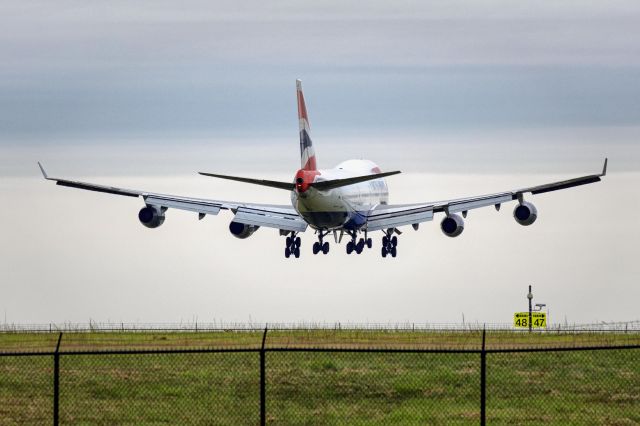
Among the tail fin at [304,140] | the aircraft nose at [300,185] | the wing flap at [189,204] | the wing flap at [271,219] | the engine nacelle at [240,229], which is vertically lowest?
the engine nacelle at [240,229]

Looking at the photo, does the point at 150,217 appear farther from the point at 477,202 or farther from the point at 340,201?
the point at 477,202

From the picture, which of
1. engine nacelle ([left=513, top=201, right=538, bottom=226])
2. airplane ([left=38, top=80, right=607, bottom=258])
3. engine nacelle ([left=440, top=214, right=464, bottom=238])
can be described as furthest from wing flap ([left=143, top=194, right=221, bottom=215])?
engine nacelle ([left=513, top=201, right=538, bottom=226])

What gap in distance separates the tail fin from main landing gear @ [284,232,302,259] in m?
5.10

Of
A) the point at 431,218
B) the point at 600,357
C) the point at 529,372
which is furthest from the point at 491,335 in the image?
the point at 431,218

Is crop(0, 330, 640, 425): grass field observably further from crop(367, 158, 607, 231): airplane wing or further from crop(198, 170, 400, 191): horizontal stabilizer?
crop(367, 158, 607, 231): airplane wing

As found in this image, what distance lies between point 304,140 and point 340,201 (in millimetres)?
7032

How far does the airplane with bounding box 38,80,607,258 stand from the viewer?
9831 cm

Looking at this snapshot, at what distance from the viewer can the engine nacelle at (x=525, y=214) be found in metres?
94.2

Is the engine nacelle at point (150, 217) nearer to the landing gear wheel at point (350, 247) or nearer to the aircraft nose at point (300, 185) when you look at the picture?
the aircraft nose at point (300, 185)

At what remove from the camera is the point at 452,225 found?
3967 inches

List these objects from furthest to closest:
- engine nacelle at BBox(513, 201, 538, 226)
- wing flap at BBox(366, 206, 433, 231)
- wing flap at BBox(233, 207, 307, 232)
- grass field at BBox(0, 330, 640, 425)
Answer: wing flap at BBox(233, 207, 307, 232) < wing flap at BBox(366, 206, 433, 231) < engine nacelle at BBox(513, 201, 538, 226) < grass field at BBox(0, 330, 640, 425)

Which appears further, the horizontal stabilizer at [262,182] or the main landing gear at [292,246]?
the main landing gear at [292,246]

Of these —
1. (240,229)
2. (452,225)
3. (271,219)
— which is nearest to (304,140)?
(271,219)

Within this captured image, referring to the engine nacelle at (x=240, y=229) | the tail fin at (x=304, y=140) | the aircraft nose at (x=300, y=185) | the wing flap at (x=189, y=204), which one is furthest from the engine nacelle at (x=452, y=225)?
the wing flap at (x=189, y=204)
